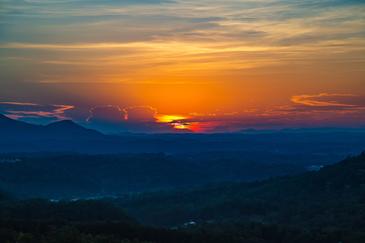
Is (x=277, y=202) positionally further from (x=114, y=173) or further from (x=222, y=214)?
(x=114, y=173)

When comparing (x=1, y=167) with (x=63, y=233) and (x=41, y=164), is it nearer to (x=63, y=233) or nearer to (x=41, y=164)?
(x=41, y=164)

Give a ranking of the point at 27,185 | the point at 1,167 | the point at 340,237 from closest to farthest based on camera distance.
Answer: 1. the point at 340,237
2. the point at 27,185
3. the point at 1,167

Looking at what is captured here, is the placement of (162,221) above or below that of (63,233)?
below

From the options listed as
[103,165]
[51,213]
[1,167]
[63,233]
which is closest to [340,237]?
[63,233]

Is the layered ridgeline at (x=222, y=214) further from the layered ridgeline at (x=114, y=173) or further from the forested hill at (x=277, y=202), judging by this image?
the layered ridgeline at (x=114, y=173)

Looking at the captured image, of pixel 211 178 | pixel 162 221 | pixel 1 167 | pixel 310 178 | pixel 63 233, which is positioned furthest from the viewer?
pixel 211 178

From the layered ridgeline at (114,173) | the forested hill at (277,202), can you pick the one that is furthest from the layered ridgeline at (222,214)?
the layered ridgeline at (114,173)

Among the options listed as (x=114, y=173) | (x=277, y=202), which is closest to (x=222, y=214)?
(x=277, y=202)

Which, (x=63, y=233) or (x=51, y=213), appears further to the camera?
(x=51, y=213)
